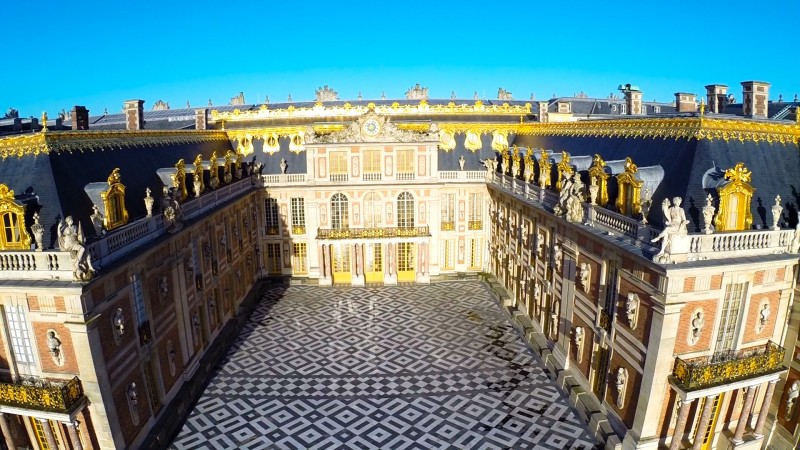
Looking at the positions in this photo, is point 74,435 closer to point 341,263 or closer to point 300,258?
point 300,258

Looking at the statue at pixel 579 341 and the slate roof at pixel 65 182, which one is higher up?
the slate roof at pixel 65 182

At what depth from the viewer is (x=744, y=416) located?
2008cm

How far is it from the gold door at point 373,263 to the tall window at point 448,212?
618 centimetres

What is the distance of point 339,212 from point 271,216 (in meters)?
6.07

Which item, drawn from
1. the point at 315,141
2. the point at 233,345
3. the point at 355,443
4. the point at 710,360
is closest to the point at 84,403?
the point at 355,443

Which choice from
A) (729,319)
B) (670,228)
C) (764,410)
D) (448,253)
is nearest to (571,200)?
(670,228)

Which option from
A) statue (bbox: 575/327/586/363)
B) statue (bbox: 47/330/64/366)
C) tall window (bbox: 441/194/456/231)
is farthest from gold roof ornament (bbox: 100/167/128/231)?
tall window (bbox: 441/194/456/231)

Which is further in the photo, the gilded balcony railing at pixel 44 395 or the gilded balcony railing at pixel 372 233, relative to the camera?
the gilded balcony railing at pixel 372 233

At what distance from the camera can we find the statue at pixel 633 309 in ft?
64.7

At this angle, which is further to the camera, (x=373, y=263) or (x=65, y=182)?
(x=373, y=263)

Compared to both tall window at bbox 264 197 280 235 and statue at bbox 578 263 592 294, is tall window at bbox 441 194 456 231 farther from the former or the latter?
statue at bbox 578 263 592 294

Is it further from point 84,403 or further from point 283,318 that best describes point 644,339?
point 283,318

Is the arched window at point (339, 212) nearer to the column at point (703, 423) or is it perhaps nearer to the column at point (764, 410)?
the column at point (703, 423)

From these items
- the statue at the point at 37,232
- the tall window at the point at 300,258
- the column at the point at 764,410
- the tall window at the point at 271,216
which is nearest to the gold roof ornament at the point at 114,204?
the statue at the point at 37,232
